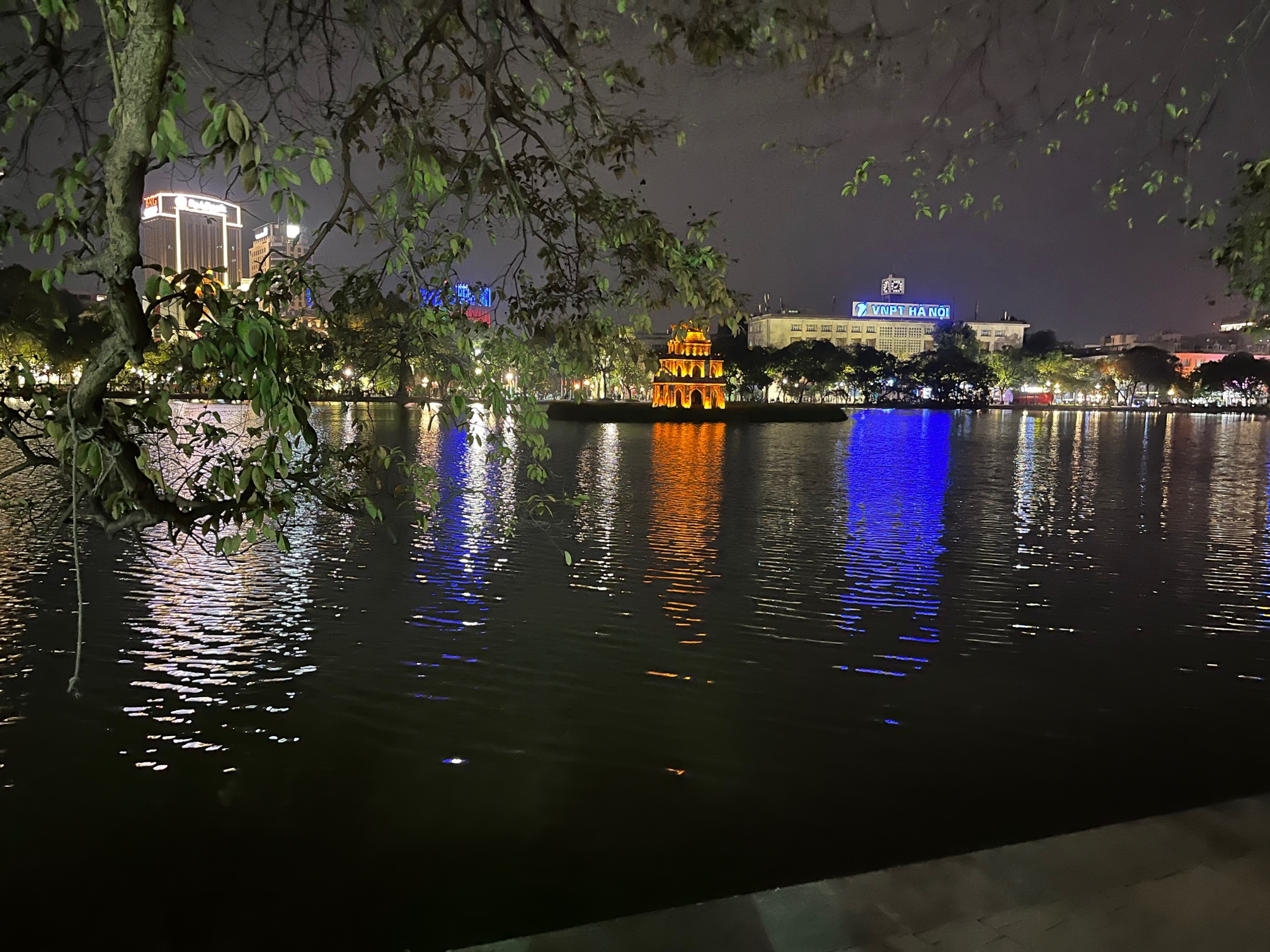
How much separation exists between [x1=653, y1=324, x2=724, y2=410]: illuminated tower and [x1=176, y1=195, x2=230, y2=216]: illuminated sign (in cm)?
7870

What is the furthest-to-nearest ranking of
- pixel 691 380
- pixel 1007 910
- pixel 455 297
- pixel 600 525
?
pixel 691 380 < pixel 600 525 < pixel 455 297 < pixel 1007 910

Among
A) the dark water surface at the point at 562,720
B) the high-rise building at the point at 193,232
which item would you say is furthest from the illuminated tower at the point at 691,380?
the high-rise building at the point at 193,232

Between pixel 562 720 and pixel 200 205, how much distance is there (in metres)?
5.49

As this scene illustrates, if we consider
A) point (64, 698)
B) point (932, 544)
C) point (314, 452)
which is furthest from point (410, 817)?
point (932, 544)

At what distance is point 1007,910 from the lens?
4.49m

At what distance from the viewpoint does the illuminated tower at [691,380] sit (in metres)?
85.2

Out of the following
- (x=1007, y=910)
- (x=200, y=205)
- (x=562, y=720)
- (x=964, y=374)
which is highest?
(x=964, y=374)

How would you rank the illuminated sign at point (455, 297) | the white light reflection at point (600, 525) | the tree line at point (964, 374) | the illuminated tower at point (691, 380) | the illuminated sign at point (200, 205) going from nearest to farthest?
the illuminated sign at point (455, 297), the illuminated sign at point (200, 205), the white light reflection at point (600, 525), the illuminated tower at point (691, 380), the tree line at point (964, 374)

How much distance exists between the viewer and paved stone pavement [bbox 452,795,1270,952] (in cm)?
425

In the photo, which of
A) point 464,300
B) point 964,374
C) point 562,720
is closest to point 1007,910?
point 464,300

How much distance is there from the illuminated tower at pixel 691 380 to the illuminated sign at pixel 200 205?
78705 millimetres

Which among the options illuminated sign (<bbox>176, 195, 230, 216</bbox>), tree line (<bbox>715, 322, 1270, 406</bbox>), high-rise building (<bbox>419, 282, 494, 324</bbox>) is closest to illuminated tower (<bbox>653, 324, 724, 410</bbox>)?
tree line (<bbox>715, 322, 1270, 406</bbox>)

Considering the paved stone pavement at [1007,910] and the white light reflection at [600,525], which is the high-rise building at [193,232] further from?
the paved stone pavement at [1007,910]

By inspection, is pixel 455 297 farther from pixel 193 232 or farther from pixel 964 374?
pixel 964 374
